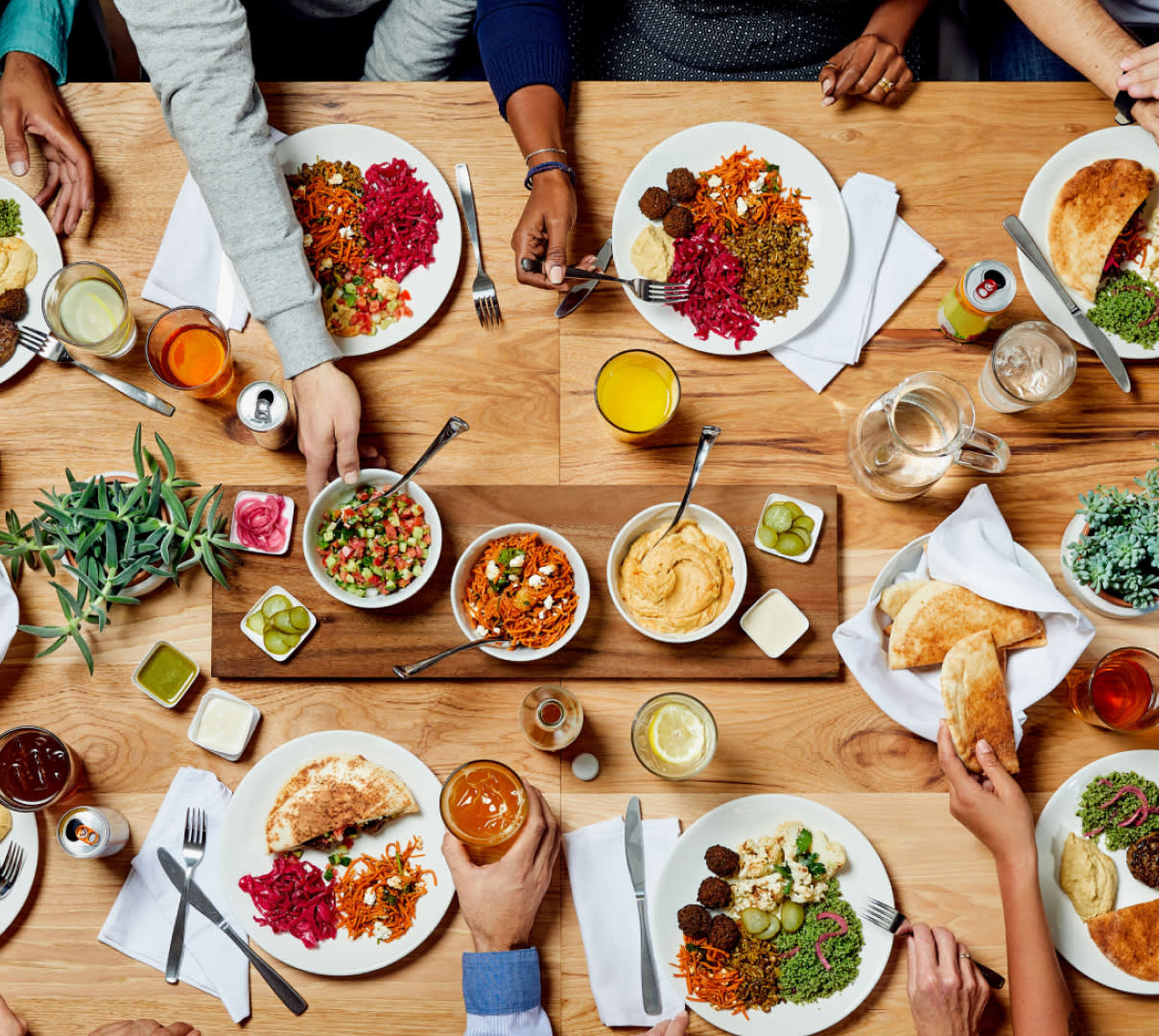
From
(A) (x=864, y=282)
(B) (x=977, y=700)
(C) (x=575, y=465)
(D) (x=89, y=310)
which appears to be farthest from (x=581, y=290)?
(B) (x=977, y=700)

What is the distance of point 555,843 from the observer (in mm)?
1810

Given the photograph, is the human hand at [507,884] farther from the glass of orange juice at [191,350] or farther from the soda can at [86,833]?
the glass of orange juice at [191,350]

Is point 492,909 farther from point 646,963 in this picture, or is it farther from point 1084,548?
point 1084,548

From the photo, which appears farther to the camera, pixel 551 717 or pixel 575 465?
pixel 575 465

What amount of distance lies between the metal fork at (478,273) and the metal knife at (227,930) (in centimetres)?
144

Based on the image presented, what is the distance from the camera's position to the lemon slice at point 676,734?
1811 millimetres

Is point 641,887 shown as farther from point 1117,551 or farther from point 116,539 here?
point 116,539

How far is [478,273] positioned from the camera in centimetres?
195

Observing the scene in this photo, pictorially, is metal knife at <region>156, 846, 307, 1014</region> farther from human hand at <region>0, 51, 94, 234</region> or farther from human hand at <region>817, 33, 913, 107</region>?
human hand at <region>817, 33, 913, 107</region>

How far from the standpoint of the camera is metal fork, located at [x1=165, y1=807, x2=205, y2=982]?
5.89 feet

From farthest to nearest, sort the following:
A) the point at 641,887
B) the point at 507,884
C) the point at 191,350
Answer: the point at 191,350
the point at 641,887
the point at 507,884

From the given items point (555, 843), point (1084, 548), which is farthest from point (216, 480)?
point (1084, 548)

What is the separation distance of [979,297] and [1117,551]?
64 cm

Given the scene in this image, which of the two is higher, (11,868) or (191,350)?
(191,350)
